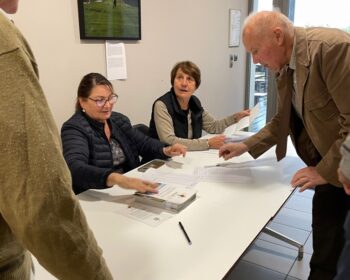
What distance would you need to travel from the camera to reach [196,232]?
1298mm

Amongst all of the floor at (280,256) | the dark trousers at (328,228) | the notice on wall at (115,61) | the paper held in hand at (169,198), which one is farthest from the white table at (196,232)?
the notice on wall at (115,61)

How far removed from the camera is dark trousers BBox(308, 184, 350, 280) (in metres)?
1.56

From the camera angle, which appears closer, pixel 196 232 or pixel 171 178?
pixel 196 232

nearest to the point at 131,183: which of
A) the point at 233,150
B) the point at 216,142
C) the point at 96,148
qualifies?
the point at 96,148

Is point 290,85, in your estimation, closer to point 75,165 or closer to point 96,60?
point 75,165

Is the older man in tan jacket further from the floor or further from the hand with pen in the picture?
the floor

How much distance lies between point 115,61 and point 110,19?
31 centimetres

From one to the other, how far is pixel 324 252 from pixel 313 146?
0.49 metres

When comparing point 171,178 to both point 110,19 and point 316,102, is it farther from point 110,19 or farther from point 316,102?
point 110,19

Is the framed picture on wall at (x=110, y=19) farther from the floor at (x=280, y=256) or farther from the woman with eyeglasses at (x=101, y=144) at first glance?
the floor at (x=280, y=256)

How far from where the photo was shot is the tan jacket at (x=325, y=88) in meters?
1.37

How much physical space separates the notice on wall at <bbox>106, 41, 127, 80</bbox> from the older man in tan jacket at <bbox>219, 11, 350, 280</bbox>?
1.34 metres

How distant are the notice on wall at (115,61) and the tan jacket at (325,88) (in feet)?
5.03

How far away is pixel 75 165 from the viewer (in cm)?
162
